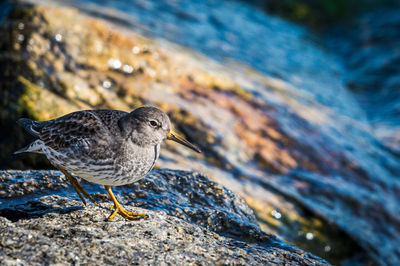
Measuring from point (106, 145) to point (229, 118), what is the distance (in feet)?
16.4

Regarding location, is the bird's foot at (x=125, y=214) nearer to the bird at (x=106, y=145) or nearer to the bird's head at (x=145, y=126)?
the bird at (x=106, y=145)

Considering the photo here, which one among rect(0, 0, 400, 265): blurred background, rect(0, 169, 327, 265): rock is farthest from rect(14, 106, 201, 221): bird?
rect(0, 0, 400, 265): blurred background

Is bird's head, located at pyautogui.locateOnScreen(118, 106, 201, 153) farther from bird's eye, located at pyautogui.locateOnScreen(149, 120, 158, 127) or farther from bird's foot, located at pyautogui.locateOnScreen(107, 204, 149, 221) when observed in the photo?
bird's foot, located at pyautogui.locateOnScreen(107, 204, 149, 221)

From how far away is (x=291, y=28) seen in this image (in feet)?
71.8

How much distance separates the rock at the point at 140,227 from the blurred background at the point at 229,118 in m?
1.91

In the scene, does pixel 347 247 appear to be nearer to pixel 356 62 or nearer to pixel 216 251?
pixel 216 251

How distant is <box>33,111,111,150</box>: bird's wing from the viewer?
4.32 meters

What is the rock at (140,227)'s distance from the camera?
3.49 metres

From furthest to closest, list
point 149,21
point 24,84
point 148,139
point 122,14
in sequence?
point 149,21 < point 122,14 < point 24,84 < point 148,139

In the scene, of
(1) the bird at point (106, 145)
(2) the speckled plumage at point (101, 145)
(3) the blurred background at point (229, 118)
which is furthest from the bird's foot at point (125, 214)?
(3) the blurred background at point (229, 118)

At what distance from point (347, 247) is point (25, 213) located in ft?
18.7

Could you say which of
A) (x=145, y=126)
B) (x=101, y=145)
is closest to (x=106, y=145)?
(x=101, y=145)

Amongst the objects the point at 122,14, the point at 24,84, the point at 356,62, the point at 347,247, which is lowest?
the point at 347,247

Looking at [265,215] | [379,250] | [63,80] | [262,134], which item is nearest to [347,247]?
[379,250]
